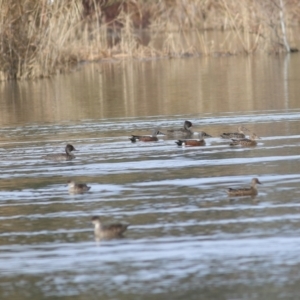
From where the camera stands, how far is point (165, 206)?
37.6 ft

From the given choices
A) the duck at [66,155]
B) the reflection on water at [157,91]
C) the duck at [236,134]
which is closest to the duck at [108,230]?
the duck at [66,155]

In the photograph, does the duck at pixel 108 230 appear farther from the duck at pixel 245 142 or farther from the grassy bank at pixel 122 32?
the grassy bank at pixel 122 32

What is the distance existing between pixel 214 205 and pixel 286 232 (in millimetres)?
1501

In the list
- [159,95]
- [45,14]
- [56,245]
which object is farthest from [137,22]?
[56,245]

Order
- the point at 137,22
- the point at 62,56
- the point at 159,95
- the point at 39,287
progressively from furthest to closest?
the point at 137,22 → the point at 62,56 → the point at 159,95 → the point at 39,287

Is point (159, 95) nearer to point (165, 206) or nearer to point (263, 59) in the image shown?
point (263, 59)

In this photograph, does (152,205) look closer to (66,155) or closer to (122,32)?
(66,155)

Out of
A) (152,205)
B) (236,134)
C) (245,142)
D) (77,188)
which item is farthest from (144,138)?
(152,205)

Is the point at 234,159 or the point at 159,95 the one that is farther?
the point at 159,95

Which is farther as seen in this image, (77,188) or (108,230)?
(77,188)

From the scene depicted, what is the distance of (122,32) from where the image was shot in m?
39.9

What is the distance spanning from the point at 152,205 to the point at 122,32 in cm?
2881

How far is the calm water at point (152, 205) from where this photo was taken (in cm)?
888

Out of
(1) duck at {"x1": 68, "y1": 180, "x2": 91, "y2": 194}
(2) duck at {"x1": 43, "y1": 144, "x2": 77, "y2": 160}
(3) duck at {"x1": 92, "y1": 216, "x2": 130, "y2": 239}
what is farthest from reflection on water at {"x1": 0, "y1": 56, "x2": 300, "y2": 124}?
(3) duck at {"x1": 92, "y1": 216, "x2": 130, "y2": 239}
